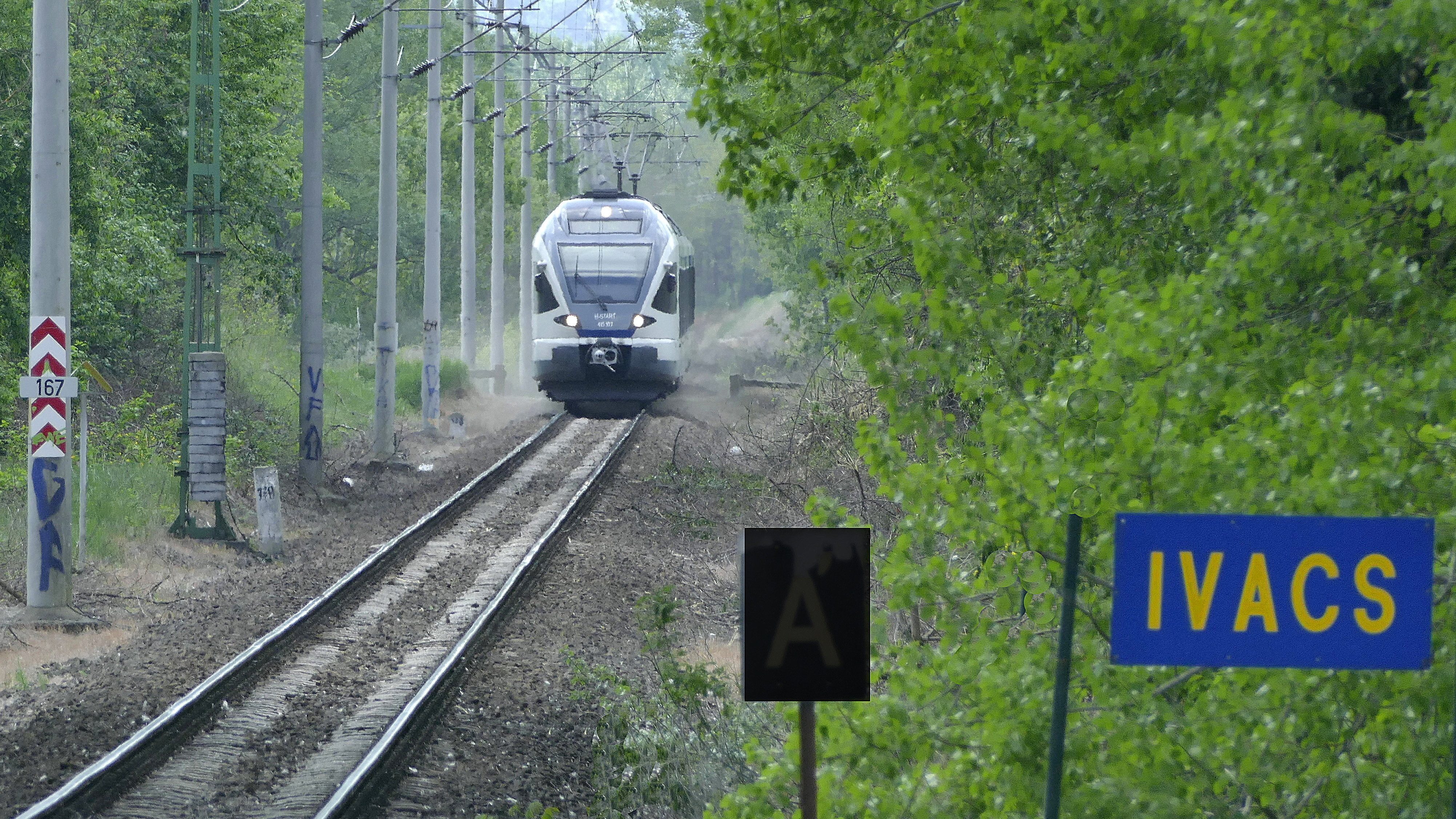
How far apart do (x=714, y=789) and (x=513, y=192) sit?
33644mm

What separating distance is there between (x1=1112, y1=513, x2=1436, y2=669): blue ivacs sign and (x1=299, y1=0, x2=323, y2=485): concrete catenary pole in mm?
17093

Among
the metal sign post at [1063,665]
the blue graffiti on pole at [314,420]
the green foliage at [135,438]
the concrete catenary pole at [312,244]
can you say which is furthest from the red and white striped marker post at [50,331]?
the metal sign post at [1063,665]

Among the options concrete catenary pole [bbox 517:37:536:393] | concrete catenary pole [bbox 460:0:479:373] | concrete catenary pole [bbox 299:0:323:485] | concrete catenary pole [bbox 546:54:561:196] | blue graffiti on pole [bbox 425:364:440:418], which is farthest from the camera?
concrete catenary pole [bbox 546:54:561:196]

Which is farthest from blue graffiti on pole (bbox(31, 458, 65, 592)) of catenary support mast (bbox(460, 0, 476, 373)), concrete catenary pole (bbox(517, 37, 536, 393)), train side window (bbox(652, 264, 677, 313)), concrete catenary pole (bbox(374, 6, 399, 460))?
concrete catenary pole (bbox(517, 37, 536, 393))

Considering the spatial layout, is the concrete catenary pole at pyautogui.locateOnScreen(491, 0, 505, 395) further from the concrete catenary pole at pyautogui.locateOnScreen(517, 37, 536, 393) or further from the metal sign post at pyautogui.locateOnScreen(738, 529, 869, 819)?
the metal sign post at pyautogui.locateOnScreen(738, 529, 869, 819)

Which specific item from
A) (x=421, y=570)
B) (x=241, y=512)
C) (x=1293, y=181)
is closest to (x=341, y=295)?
(x=241, y=512)

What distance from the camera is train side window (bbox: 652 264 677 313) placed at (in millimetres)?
27203

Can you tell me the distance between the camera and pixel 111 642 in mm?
12062

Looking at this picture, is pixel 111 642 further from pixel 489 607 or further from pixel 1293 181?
pixel 1293 181

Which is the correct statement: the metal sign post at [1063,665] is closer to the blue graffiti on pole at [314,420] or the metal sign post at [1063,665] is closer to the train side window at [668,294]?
the blue graffiti on pole at [314,420]

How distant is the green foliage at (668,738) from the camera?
8234 mm

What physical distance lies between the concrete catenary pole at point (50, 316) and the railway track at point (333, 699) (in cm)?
211

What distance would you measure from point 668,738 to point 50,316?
6783 mm

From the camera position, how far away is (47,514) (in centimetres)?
1255
